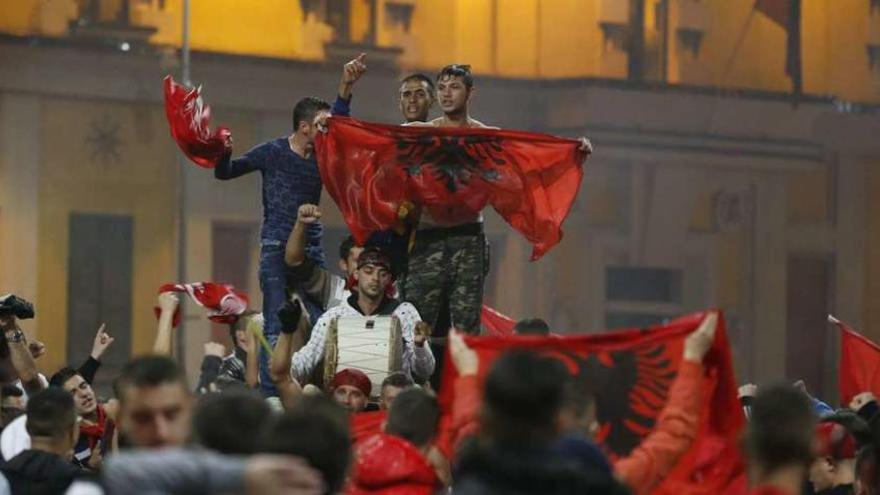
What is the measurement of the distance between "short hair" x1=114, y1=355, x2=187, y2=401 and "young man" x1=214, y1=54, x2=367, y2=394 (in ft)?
22.1

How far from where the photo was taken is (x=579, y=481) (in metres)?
6.87

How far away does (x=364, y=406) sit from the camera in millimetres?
12328

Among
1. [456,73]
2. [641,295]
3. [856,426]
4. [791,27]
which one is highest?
[791,27]

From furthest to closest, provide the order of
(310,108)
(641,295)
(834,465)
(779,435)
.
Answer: (641,295), (310,108), (834,465), (779,435)

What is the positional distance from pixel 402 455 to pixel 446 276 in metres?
4.97

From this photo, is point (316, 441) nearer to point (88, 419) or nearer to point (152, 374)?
point (152, 374)

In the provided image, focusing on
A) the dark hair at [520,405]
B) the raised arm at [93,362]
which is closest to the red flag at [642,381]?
the dark hair at [520,405]

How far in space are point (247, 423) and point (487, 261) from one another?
692 cm

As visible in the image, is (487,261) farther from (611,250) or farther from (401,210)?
(611,250)

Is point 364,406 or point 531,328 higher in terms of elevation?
point 531,328

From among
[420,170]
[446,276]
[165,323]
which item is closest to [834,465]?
[446,276]

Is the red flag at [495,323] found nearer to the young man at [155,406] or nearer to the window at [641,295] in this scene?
the young man at [155,406]

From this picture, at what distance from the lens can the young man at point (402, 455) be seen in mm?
9078

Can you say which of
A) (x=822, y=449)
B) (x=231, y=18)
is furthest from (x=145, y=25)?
(x=822, y=449)
